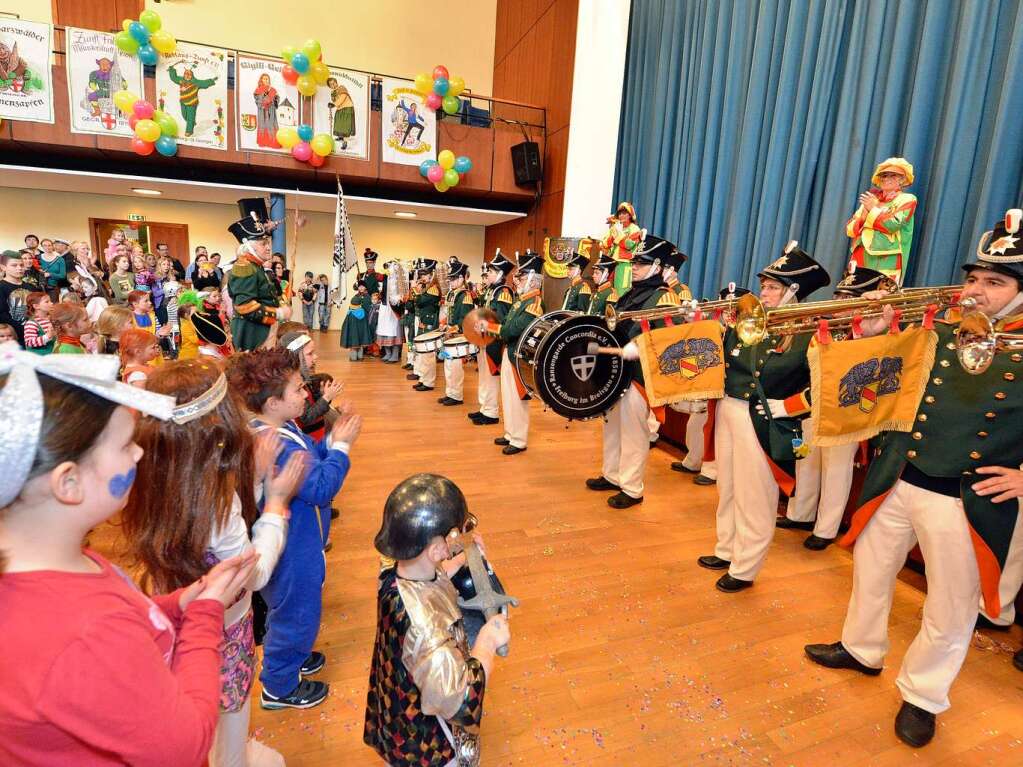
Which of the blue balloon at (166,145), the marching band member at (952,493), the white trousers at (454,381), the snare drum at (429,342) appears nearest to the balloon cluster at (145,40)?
the blue balloon at (166,145)

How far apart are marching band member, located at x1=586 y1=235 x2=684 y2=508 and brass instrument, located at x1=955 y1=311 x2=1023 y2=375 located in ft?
6.22

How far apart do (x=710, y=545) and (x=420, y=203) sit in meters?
9.33

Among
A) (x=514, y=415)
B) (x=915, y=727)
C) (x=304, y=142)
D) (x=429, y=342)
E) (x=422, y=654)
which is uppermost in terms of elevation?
(x=304, y=142)

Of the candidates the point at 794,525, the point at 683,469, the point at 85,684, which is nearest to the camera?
the point at 85,684

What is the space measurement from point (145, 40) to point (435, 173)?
15.2ft

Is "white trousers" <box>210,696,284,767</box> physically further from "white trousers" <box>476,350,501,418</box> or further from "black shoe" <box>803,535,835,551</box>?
"white trousers" <box>476,350,501,418</box>

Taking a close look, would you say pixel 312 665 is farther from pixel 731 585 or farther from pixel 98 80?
pixel 98 80

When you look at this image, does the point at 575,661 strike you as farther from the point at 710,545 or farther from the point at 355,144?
the point at 355,144

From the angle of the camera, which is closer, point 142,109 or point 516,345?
point 516,345

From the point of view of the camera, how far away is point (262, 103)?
8.67 m

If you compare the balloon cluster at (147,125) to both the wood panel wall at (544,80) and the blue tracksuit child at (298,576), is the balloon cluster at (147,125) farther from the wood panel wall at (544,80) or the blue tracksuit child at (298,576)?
the blue tracksuit child at (298,576)

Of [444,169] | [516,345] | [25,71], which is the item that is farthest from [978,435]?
[25,71]

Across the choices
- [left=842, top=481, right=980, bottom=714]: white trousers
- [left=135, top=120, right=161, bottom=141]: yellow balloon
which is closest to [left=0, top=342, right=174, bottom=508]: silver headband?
[left=842, top=481, right=980, bottom=714]: white trousers

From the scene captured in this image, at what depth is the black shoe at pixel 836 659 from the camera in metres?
2.27
